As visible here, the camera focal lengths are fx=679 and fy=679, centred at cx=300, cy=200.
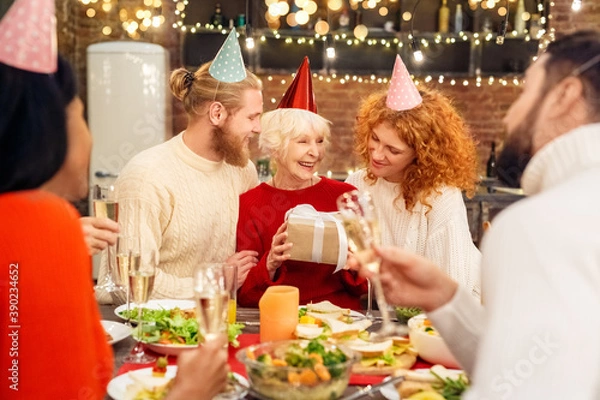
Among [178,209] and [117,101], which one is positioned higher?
[117,101]

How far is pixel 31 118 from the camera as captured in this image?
42.7 inches

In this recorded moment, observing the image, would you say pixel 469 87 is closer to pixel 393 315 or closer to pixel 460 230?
pixel 460 230

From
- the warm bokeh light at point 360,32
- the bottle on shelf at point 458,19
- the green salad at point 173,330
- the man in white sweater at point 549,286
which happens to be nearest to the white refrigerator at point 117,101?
the warm bokeh light at point 360,32

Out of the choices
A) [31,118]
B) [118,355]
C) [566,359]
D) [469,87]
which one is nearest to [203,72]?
[118,355]

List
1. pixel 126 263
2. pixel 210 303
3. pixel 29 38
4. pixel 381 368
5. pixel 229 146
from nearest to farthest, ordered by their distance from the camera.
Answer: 1. pixel 29 38
2. pixel 210 303
3. pixel 381 368
4. pixel 126 263
5. pixel 229 146

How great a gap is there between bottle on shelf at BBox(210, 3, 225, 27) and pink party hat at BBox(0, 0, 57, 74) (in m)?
5.18

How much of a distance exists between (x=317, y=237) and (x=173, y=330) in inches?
23.6

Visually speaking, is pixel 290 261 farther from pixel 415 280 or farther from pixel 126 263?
pixel 415 280

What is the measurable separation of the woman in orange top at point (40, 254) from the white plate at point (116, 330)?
23.1 inches

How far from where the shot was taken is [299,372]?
4.35ft

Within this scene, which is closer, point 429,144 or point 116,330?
point 116,330

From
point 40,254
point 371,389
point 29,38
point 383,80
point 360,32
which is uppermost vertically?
point 360,32

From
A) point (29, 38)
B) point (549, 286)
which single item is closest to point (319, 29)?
point (29, 38)

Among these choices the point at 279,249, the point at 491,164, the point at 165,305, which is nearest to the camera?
the point at 165,305
